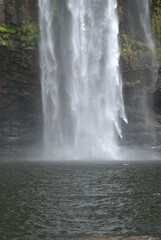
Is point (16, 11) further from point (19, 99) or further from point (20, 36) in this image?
point (19, 99)

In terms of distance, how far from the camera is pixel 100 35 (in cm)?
2900

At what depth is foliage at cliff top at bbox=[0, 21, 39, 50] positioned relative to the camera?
2544 cm

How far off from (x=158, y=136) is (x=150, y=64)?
7.31m

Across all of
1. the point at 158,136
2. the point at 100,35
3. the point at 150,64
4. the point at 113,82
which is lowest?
the point at 158,136

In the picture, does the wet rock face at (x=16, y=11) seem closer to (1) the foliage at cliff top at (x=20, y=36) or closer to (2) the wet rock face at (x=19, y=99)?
(1) the foliage at cliff top at (x=20, y=36)

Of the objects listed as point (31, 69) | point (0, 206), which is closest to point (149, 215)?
point (0, 206)

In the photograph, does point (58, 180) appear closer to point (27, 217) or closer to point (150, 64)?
point (27, 217)

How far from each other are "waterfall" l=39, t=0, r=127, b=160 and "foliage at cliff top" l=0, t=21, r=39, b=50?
1.24 m

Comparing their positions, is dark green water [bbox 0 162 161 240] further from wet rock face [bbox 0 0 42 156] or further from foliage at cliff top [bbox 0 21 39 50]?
foliage at cliff top [bbox 0 21 39 50]

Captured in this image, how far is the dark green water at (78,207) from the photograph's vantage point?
5977 millimetres

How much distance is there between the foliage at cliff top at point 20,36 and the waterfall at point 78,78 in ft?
4.06

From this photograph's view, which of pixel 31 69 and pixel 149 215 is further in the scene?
pixel 31 69

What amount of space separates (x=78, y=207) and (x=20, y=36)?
843 inches

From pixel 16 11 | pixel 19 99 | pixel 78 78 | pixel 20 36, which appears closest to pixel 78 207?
pixel 19 99
